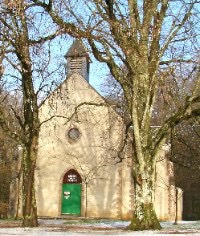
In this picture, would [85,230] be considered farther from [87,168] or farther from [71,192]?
[71,192]

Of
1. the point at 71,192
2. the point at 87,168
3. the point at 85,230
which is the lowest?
the point at 85,230

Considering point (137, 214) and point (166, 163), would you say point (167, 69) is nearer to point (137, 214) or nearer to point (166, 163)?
point (137, 214)

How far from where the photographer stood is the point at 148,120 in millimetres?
16078

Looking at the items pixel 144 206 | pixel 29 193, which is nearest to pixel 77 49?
pixel 29 193

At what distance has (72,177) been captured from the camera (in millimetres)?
30812

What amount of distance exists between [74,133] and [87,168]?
2.62m

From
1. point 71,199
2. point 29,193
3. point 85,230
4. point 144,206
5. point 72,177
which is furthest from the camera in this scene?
point 72,177

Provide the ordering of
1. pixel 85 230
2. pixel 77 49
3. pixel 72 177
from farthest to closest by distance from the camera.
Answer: pixel 72 177 → pixel 77 49 → pixel 85 230

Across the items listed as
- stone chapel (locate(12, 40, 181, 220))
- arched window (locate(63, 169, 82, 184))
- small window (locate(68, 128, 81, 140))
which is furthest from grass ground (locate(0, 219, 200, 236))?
small window (locate(68, 128, 81, 140))

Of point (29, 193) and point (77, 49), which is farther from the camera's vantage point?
→ point (77, 49)

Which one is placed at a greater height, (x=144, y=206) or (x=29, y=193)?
(x=29, y=193)

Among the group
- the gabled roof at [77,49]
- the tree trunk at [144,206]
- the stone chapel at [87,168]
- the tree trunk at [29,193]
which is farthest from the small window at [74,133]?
the tree trunk at [144,206]

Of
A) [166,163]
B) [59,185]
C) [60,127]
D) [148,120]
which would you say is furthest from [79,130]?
[148,120]

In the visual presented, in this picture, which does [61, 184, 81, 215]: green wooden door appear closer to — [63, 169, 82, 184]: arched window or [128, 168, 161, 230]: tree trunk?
[63, 169, 82, 184]: arched window
